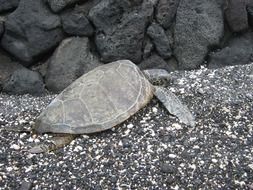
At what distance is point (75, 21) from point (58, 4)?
19cm

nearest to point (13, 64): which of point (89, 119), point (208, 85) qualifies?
point (89, 119)

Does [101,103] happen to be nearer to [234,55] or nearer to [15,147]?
[15,147]

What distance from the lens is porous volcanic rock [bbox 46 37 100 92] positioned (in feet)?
11.8

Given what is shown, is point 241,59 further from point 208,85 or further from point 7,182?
point 7,182

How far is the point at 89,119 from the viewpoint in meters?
2.85

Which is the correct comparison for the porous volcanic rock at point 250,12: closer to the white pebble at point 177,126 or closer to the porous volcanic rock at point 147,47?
the porous volcanic rock at point 147,47

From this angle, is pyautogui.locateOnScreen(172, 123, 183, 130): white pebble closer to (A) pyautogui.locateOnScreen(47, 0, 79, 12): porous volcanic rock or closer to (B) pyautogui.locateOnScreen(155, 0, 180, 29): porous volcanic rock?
(B) pyautogui.locateOnScreen(155, 0, 180, 29): porous volcanic rock

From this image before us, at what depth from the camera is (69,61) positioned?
359 centimetres

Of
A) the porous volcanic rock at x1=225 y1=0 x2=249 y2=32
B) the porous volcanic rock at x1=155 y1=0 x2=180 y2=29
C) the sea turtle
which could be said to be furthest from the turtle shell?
the porous volcanic rock at x1=225 y1=0 x2=249 y2=32

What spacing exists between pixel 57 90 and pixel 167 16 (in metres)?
1.10

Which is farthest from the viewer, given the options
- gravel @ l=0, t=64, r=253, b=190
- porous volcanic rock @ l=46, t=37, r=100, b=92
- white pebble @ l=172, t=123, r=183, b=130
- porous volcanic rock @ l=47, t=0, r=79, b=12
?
porous volcanic rock @ l=46, t=37, r=100, b=92

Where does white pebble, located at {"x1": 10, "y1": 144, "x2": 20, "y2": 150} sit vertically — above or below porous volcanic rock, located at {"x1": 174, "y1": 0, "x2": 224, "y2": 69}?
below

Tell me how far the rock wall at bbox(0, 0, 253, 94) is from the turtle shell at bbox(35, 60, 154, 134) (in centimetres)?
45

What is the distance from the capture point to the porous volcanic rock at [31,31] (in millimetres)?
3492
